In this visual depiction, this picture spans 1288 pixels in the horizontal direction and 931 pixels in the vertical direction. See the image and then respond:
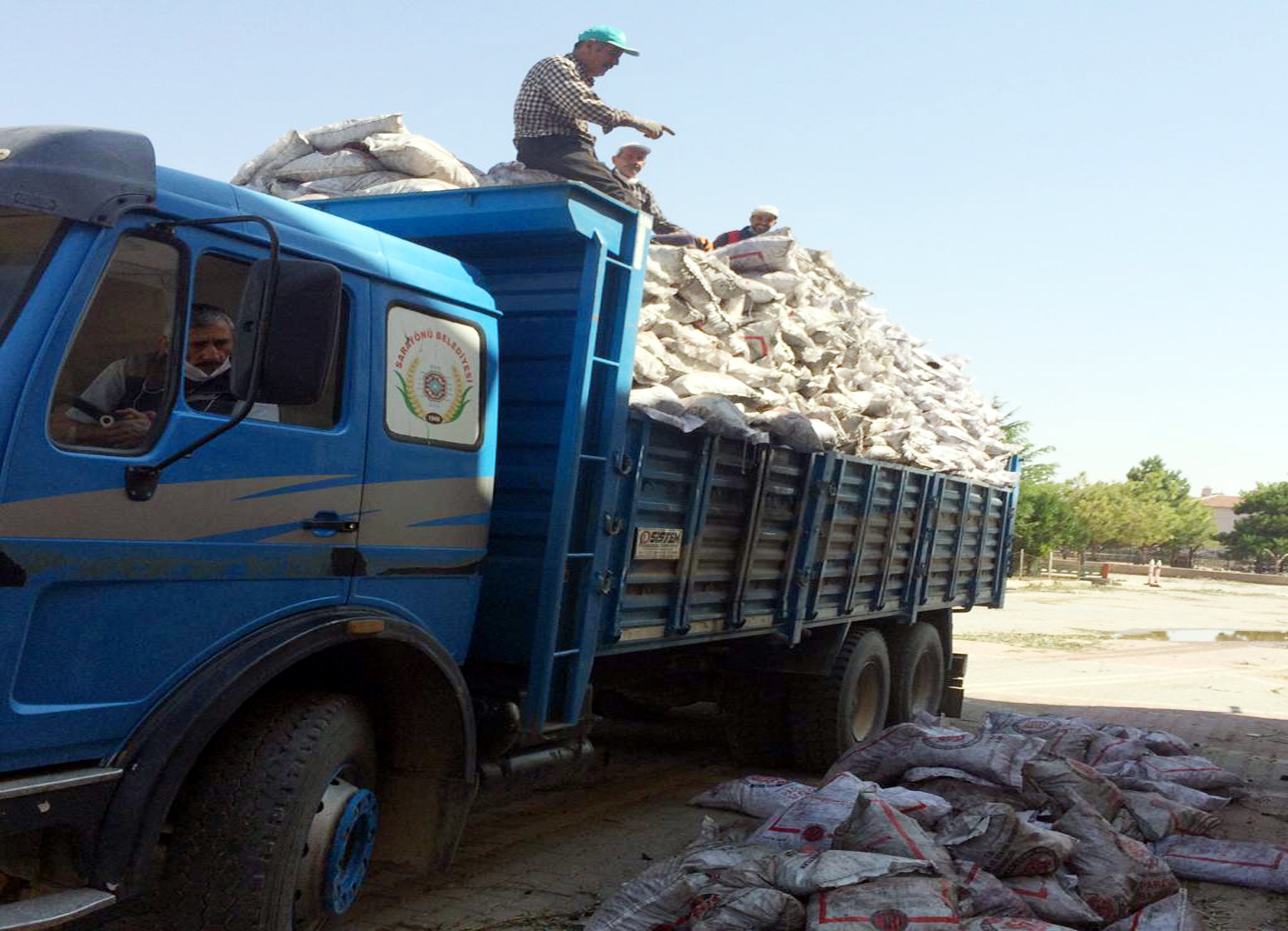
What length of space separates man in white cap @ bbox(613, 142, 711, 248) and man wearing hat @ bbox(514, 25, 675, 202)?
285 mm

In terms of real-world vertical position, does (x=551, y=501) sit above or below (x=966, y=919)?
above

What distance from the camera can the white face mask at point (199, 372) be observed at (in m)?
3.16

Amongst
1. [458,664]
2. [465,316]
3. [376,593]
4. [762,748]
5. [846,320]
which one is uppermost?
[846,320]

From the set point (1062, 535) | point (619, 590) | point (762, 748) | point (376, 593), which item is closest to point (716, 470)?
point (619, 590)

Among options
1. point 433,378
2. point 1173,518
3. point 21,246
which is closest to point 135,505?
point 21,246

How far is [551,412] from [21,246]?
205 centimetres

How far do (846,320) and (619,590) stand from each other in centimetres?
302

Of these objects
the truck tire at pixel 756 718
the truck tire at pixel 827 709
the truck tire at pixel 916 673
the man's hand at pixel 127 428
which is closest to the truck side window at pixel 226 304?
the man's hand at pixel 127 428

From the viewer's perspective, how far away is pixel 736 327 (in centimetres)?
612

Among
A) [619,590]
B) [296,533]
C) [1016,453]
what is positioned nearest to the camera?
[296,533]

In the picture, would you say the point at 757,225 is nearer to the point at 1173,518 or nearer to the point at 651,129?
the point at 651,129

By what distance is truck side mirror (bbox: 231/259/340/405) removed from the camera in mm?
3018

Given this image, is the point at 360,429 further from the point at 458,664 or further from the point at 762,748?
the point at 762,748

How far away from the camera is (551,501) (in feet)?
14.9
